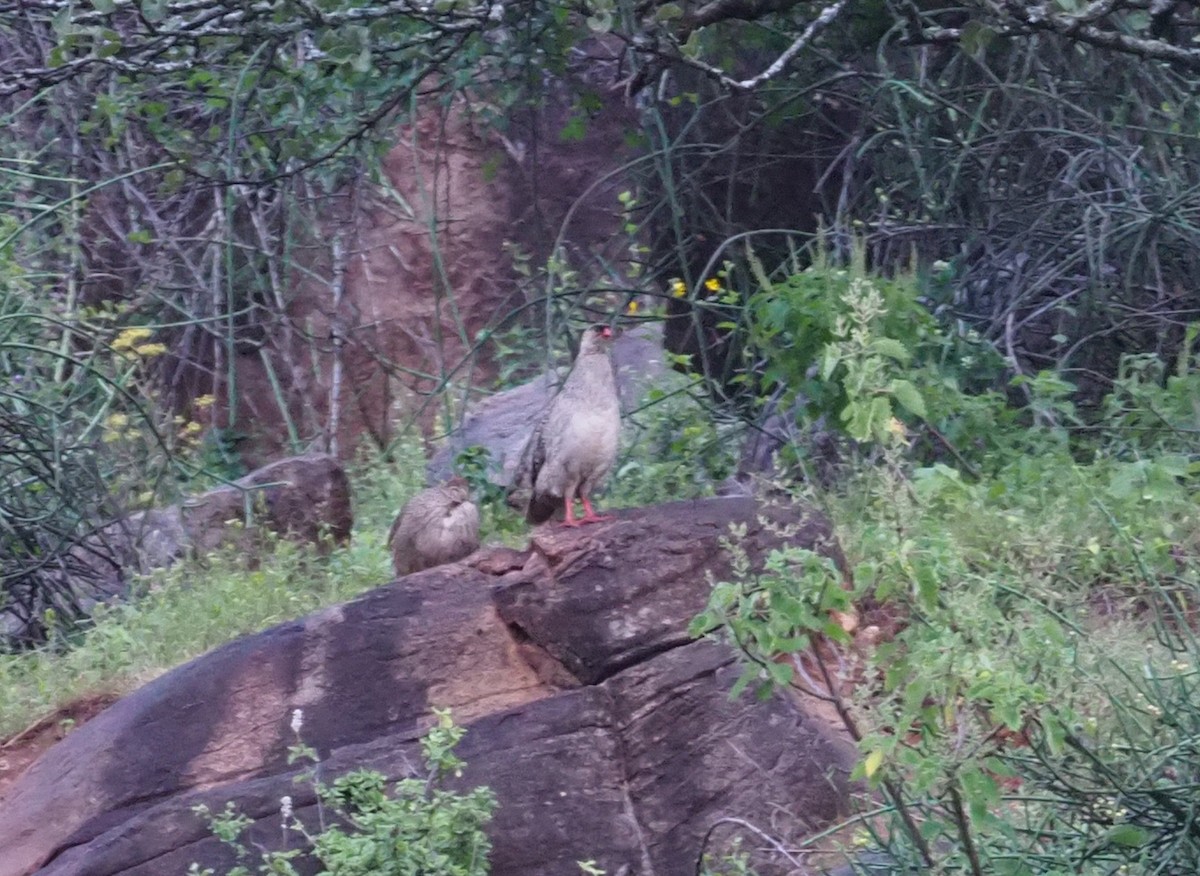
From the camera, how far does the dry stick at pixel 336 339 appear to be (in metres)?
10.7

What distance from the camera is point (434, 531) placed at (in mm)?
6520

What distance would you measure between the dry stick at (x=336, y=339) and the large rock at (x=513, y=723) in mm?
5203

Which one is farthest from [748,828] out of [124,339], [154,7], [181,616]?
[124,339]

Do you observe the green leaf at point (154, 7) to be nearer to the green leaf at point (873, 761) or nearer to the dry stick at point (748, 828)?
the dry stick at point (748, 828)

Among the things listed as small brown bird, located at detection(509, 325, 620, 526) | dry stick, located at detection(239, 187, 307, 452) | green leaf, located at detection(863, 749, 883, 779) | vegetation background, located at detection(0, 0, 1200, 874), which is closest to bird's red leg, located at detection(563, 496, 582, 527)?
small brown bird, located at detection(509, 325, 620, 526)

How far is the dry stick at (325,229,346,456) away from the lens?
10.7 meters

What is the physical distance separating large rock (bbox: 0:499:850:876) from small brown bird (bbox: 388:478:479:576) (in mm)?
850

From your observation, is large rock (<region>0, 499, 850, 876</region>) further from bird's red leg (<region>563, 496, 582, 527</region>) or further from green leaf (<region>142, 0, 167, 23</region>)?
green leaf (<region>142, 0, 167, 23</region>)

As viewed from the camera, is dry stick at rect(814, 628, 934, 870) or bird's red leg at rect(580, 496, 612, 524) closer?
dry stick at rect(814, 628, 934, 870)

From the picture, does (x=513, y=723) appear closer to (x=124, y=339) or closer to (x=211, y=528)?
(x=211, y=528)

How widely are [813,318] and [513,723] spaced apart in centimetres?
230

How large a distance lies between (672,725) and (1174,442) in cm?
283

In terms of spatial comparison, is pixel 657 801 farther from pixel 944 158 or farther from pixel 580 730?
pixel 944 158

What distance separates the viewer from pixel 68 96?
9.89m
